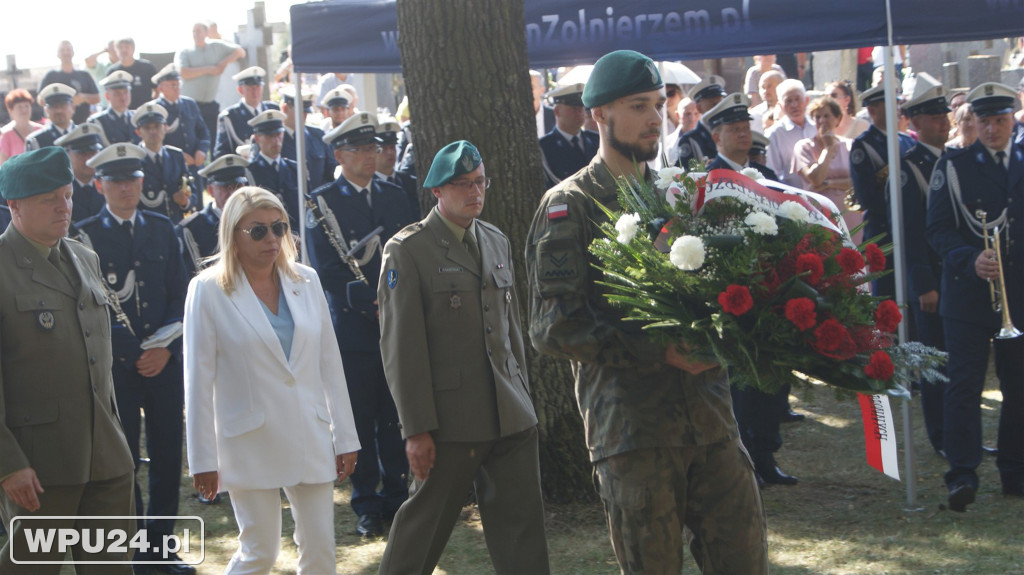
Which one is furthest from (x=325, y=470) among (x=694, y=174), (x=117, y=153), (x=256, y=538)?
(x=117, y=153)

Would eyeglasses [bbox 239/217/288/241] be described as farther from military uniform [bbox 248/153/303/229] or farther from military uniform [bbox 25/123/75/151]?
military uniform [bbox 25/123/75/151]

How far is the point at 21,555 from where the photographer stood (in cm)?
475

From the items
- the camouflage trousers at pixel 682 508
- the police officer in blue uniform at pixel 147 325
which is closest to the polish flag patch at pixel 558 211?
the camouflage trousers at pixel 682 508

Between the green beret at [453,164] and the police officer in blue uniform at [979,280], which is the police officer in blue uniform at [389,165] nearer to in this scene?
the green beret at [453,164]

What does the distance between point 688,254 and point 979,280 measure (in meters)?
4.34

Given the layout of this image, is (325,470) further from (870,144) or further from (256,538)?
(870,144)

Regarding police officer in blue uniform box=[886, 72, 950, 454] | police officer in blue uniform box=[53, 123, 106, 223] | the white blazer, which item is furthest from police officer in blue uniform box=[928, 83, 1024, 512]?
police officer in blue uniform box=[53, 123, 106, 223]

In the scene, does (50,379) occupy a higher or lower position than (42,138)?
lower

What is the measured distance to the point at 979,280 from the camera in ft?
23.5

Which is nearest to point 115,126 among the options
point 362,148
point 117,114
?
point 117,114

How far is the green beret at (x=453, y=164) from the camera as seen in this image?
202 inches

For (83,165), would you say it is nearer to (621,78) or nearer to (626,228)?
(621,78)

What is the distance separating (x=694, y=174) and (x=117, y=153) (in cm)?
455

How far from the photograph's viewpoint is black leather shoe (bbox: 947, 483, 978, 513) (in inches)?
273
